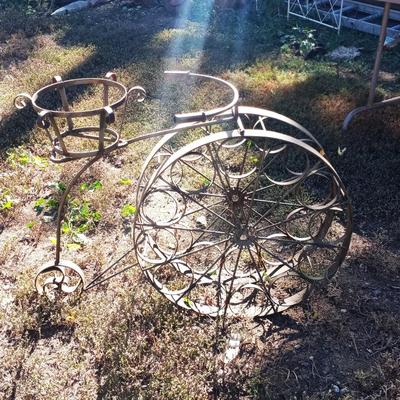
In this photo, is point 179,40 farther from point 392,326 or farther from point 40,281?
point 392,326

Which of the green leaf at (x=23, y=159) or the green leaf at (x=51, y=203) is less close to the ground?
the green leaf at (x=51, y=203)

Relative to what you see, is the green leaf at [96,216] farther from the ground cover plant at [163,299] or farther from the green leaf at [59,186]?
the green leaf at [59,186]

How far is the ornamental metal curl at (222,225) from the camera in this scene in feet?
7.37

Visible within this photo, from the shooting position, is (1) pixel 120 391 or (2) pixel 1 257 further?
(2) pixel 1 257

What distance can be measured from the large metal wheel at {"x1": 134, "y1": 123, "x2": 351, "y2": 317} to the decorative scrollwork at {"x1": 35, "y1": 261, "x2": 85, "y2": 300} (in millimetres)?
415

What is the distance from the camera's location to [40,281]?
2924 mm

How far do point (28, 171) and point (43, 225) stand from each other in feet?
2.69

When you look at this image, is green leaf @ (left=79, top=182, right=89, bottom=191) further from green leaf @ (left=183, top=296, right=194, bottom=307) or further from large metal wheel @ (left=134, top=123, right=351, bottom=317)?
green leaf @ (left=183, top=296, right=194, bottom=307)

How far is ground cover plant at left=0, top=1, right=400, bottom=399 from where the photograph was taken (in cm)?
→ 236

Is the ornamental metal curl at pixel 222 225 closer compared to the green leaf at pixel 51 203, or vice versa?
the ornamental metal curl at pixel 222 225

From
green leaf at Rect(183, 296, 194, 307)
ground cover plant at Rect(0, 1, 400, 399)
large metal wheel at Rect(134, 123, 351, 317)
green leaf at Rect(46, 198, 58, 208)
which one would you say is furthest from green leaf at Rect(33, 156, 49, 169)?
green leaf at Rect(183, 296, 194, 307)

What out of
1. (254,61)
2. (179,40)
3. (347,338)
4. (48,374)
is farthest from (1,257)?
(179,40)

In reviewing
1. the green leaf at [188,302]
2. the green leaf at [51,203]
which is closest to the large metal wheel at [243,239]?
the green leaf at [188,302]

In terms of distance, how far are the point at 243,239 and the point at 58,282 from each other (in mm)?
1139
